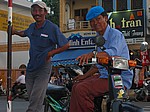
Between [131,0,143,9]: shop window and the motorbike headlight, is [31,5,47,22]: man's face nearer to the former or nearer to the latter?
the motorbike headlight

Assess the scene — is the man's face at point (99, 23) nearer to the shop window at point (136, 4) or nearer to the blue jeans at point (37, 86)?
the blue jeans at point (37, 86)

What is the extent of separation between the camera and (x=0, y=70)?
26.2 m

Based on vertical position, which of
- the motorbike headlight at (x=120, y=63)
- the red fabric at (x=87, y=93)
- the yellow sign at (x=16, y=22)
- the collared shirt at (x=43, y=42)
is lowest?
the red fabric at (x=87, y=93)

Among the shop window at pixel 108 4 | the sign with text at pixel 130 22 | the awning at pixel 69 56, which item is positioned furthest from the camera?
the shop window at pixel 108 4

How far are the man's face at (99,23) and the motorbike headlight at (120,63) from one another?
24.5 inches

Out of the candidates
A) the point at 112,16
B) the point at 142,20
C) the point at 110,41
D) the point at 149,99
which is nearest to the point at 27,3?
the point at 112,16

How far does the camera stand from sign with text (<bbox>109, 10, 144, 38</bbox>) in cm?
2192

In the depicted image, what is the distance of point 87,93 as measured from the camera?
414cm

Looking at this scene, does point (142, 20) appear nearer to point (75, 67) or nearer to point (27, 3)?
point (27, 3)

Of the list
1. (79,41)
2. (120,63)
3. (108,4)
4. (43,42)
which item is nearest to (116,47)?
(120,63)

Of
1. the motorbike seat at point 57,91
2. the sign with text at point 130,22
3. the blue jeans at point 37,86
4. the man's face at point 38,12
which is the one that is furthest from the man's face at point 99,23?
the sign with text at point 130,22

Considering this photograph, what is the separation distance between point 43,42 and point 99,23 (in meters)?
1.21

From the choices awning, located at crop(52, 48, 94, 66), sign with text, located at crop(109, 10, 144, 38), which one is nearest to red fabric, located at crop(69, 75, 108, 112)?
awning, located at crop(52, 48, 94, 66)

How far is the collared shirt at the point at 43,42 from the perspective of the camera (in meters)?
5.18
